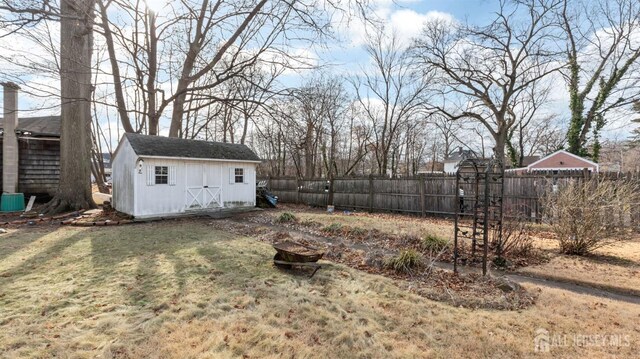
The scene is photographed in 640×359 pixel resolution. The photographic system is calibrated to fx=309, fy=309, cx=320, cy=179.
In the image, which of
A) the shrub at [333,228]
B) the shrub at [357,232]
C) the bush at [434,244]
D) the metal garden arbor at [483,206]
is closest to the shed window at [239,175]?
the shrub at [333,228]

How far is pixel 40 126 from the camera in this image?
15.2m

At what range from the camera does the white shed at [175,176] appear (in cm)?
1128

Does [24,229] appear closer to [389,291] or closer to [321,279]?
[321,279]

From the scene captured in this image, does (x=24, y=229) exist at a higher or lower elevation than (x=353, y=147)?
lower

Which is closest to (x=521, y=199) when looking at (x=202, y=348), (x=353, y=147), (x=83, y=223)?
(x=202, y=348)

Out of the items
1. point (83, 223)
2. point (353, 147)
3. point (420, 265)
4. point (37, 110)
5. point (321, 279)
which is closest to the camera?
point (321, 279)

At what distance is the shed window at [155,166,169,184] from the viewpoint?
458 inches

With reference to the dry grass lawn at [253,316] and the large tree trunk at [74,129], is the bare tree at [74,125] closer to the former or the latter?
the large tree trunk at [74,129]

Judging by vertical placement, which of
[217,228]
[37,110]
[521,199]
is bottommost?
[217,228]

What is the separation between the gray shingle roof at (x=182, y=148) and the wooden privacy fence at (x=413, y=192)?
4084mm

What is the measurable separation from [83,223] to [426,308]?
10.7m

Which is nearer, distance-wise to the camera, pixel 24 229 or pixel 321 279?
pixel 321 279

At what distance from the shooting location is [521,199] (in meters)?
10.7

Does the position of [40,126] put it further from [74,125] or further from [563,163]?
[563,163]
